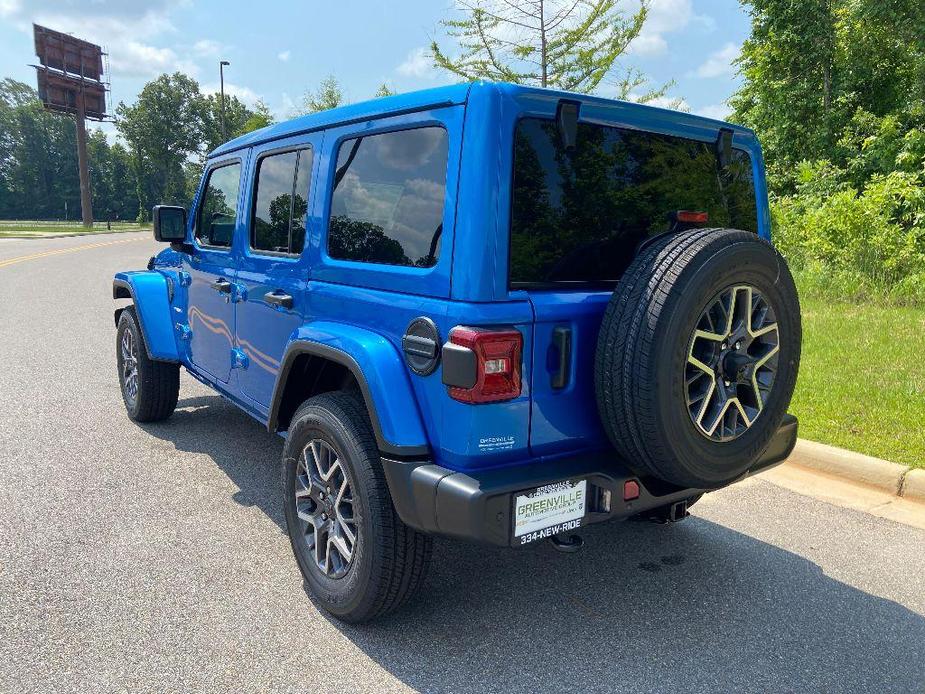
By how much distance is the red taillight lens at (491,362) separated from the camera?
2250mm

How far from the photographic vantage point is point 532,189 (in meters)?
2.43

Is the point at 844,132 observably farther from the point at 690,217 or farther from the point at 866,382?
the point at 690,217

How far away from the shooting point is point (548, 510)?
2383mm

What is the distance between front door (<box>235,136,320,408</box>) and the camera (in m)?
3.23

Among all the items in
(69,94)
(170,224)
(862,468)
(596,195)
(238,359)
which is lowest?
(862,468)

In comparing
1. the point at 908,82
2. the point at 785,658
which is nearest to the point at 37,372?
the point at 785,658

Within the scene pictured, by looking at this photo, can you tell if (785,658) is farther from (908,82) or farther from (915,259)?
(908,82)

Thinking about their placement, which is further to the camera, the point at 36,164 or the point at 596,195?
the point at 36,164

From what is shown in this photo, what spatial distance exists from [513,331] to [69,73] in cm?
5818

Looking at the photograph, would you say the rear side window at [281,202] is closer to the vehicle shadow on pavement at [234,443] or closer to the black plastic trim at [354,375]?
the black plastic trim at [354,375]

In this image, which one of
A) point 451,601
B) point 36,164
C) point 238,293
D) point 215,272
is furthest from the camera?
point 36,164

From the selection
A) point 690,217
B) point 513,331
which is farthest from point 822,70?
point 513,331

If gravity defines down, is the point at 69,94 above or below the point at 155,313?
above

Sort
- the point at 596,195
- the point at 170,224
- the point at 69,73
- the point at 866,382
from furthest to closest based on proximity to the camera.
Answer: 1. the point at 69,73
2. the point at 866,382
3. the point at 170,224
4. the point at 596,195
